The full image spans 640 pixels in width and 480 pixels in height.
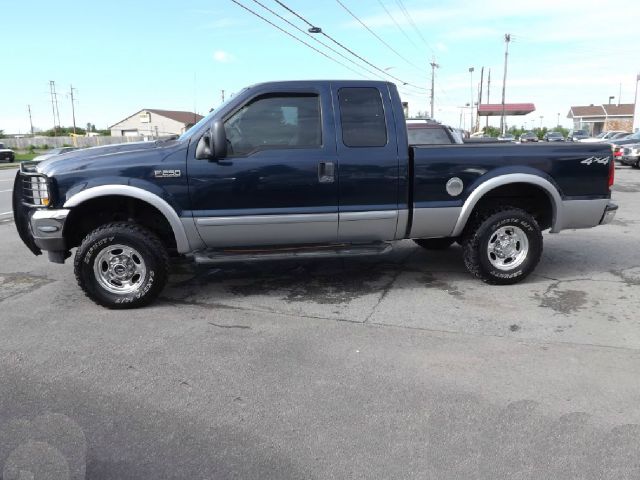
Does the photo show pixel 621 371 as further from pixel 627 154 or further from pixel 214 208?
pixel 627 154

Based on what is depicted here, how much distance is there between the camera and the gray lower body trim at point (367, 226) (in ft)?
16.6

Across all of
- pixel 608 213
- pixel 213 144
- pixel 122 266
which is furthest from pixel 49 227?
pixel 608 213

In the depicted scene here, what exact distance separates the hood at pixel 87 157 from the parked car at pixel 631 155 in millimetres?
21490

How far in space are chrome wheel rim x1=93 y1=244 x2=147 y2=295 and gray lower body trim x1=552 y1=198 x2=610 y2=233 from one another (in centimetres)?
419

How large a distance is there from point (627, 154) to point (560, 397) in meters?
21.7

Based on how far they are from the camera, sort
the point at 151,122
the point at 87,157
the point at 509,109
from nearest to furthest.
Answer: the point at 87,157 → the point at 509,109 → the point at 151,122

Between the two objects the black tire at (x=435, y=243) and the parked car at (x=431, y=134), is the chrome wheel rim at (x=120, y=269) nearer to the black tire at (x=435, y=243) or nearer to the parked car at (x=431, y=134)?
the black tire at (x=435, y=243)

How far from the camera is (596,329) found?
4.37 m

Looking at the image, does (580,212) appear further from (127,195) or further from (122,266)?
(122,266)

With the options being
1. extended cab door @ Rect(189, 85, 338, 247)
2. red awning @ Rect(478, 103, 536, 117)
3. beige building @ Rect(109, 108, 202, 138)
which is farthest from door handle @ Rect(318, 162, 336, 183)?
beige building @ Rect(109, 108, 202, 138)

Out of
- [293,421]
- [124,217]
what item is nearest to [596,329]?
[293,421]

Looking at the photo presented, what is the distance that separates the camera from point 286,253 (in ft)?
16.5

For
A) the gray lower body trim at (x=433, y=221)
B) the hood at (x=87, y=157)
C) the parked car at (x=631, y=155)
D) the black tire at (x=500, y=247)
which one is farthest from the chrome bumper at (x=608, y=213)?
the parked car at (x=631, y=155)

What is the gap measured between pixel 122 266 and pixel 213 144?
4.67 ft
